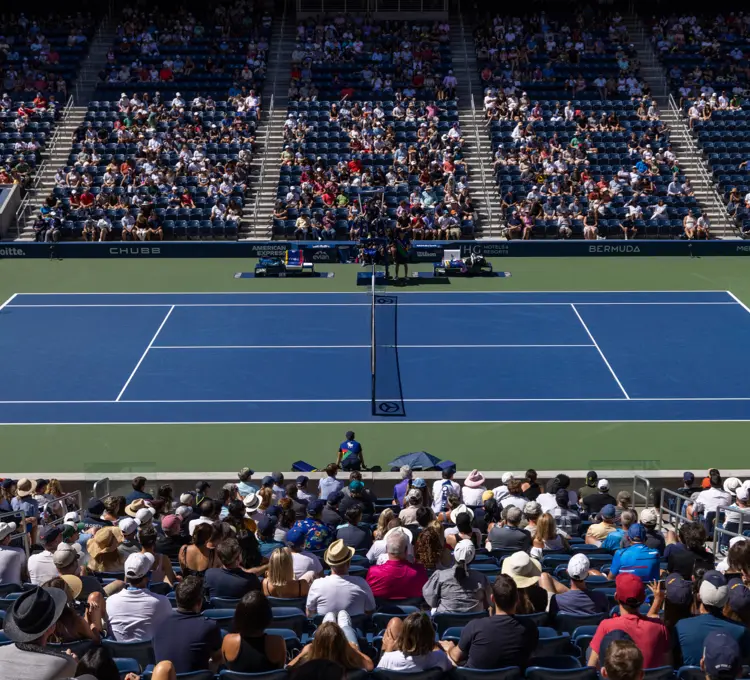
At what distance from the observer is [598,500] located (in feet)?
52.1

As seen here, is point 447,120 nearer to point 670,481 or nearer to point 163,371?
point 163,371

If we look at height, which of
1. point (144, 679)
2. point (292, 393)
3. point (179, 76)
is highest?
point (179, 76)

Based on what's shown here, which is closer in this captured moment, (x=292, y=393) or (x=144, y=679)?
(x=144, y=679)

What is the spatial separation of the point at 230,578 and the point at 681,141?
38.0m

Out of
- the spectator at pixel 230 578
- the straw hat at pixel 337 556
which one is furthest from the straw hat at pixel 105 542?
the straw hat at pixel 337 556

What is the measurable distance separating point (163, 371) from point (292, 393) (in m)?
3.45

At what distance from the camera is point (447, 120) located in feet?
147

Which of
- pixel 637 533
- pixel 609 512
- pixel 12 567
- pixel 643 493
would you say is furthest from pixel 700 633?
pixel 643 493

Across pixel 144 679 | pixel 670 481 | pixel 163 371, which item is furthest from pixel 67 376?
pixel 144 679

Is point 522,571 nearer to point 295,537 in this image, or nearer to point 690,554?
point 690,554

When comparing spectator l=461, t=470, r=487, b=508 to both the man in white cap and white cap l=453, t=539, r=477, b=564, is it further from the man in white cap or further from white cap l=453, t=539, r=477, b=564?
the man in white cap

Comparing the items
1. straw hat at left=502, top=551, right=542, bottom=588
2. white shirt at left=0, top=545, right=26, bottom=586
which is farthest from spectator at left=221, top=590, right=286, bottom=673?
white shirt at left=0, top=545, right=26, bottom=586

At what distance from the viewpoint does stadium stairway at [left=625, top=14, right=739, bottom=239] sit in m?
40.6

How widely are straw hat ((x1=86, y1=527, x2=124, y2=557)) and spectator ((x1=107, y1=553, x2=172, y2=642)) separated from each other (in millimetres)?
2062
